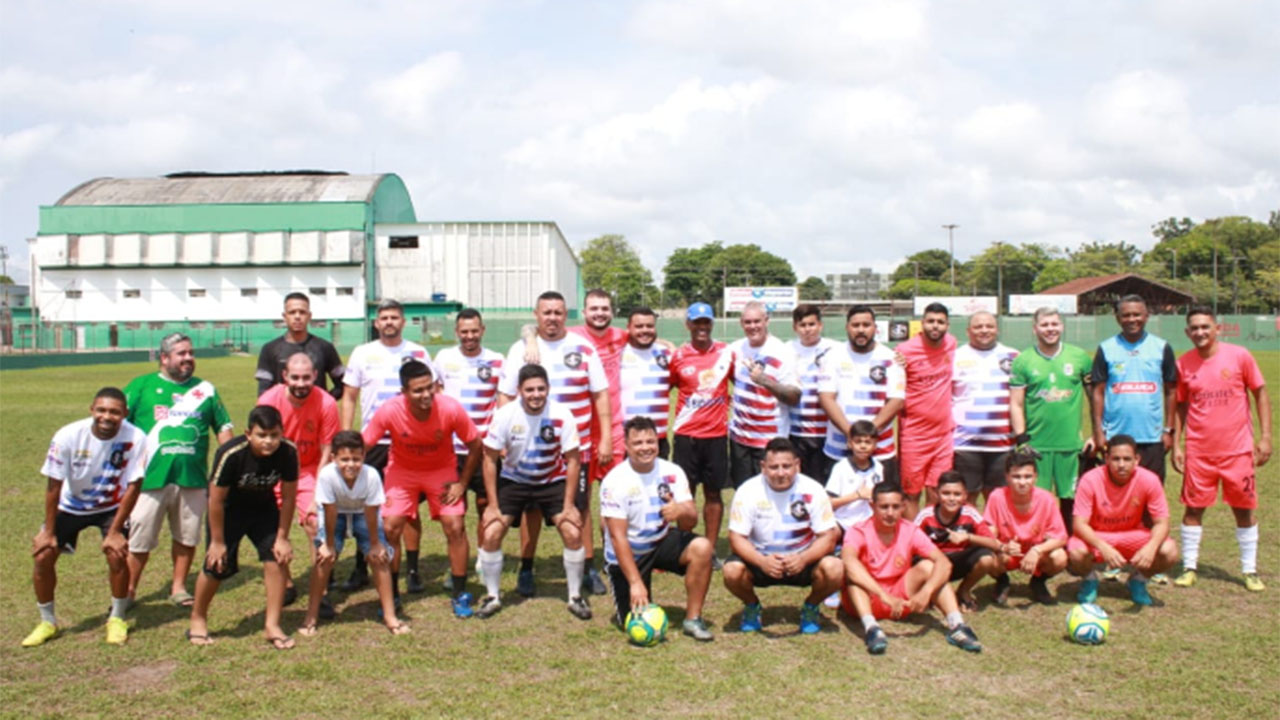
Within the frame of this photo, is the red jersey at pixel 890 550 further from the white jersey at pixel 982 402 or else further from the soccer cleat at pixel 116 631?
the soccer cleat at pixel 116 631

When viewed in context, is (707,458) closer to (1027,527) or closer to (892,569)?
(892,569)

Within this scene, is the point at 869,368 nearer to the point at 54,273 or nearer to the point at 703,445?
the point at 703,445

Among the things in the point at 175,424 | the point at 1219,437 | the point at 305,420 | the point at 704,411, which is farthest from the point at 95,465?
the point at 1219,437

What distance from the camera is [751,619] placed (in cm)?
561

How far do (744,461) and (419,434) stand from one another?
2.37m

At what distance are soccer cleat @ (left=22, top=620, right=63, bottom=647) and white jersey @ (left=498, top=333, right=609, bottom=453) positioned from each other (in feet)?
9.78

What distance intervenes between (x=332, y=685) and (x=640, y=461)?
6.81 feet

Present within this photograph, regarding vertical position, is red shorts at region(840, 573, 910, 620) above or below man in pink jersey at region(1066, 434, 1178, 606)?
below

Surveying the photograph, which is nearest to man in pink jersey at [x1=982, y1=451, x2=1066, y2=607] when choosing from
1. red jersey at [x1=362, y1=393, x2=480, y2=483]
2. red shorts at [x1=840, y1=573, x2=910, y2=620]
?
red shorts at [x1=840, y1=573, x2=910, y2=620]

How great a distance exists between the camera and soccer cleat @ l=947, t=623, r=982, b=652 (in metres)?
5.18

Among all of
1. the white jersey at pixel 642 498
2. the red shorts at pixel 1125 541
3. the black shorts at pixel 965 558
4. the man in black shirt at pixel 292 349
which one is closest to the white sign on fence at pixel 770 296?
the man in black shirt at pixel 292 349

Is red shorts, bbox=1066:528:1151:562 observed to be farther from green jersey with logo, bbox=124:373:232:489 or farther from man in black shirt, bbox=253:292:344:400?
green jersey with logo, bbox=124:373:232:489

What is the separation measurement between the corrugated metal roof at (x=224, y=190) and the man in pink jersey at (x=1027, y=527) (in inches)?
1966

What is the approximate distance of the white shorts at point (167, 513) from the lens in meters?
5.81
